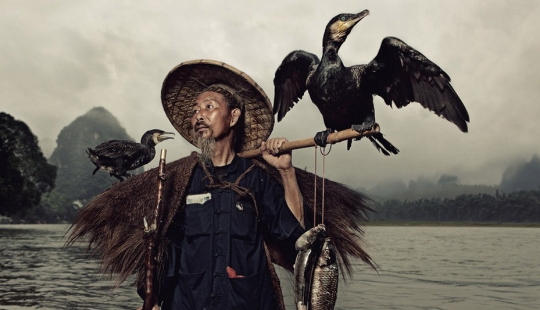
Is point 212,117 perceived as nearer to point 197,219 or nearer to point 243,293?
point 197,219

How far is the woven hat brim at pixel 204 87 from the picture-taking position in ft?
12.4

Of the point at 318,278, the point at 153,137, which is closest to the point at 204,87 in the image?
the point at 318,278

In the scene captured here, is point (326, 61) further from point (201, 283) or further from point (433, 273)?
point (433, 273)

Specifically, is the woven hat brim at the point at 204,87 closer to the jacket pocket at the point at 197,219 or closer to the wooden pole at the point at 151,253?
the jacket pocket at the point at 197,219

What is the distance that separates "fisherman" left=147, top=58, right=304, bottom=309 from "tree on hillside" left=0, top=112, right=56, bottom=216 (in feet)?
126

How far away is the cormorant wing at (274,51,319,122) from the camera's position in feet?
13.1

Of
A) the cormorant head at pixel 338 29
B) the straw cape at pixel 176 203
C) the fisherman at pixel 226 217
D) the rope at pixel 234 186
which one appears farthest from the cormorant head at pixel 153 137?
the cormorant head at pixel 338 29

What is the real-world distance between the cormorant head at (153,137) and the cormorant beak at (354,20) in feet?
17.7

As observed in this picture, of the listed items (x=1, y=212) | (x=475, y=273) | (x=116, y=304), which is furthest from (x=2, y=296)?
(x=1, y=212)

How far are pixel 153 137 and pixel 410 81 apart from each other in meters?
5.76

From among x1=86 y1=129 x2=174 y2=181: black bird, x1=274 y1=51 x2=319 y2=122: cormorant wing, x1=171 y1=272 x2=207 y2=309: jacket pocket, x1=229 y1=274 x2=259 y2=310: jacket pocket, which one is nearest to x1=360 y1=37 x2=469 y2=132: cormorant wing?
x1=274 y1=51 x2=319 y2=122: cormorant wing

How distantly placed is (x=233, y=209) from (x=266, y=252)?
35cm

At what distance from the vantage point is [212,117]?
11.8 ft

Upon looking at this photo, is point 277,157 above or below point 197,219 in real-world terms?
above
